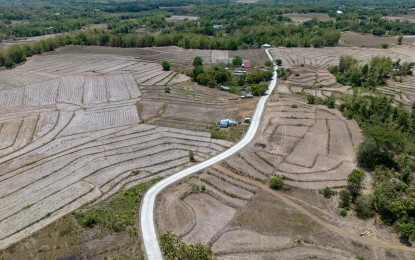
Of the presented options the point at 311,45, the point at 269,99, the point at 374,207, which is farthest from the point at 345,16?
the point at 374,207

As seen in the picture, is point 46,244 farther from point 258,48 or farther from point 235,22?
point 235,22

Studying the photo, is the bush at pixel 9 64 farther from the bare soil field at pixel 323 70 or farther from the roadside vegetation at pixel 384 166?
the roadside vegetation at pixel 384 166

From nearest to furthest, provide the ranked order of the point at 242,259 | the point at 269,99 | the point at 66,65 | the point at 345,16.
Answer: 1. the point at 242,259
2. the point at 269,99
3. the point at 66,65
4. the point at 345,16

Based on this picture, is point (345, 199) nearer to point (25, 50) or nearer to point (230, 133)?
point (230, 133)

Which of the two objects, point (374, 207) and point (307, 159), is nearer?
point (374, 207)

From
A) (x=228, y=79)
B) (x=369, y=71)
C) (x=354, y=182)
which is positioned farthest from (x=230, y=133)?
(x=369, y=71)

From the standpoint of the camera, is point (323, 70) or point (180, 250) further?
point (323, 70)
